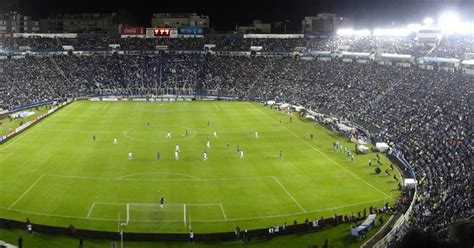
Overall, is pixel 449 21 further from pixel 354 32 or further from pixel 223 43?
pixel 223 43

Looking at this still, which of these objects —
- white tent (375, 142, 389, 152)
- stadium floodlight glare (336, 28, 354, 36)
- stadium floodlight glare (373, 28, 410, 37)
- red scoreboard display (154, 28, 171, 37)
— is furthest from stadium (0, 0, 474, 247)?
red scoreboard display (154, 28, 171, 37)

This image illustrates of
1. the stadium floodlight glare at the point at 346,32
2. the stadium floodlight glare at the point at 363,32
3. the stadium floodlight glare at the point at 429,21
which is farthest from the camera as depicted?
the stadium floodlight glare at the point at 346,32

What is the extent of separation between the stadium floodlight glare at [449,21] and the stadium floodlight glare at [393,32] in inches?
461

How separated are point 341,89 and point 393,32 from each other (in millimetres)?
23865

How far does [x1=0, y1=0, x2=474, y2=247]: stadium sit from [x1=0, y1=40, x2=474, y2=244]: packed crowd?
1.06 ft

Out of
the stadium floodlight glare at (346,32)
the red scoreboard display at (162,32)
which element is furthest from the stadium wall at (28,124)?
the stadium floodlight glare at (346,32)

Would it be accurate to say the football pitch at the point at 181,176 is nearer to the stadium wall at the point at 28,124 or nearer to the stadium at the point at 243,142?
the stadium at the point at 243,142

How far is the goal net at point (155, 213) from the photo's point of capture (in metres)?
38.2

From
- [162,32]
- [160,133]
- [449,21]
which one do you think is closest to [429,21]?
[449,21]

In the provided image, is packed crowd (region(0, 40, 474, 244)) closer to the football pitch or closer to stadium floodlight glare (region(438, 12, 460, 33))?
the football pitch

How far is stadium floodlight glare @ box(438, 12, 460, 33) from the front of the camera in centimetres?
9069

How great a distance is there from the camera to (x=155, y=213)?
39.3m

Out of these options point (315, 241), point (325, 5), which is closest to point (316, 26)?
point (325, 5)

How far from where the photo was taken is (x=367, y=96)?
84.4m
